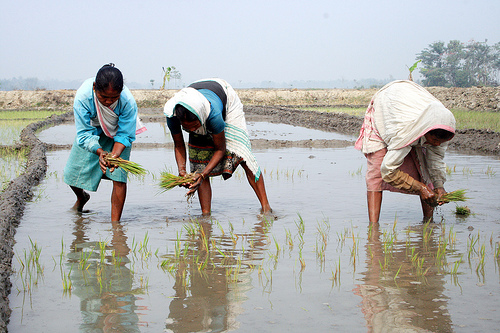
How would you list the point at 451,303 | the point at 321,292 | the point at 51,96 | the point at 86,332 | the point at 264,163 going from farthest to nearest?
the point at 51,96
the point at 264,163
the point at 321,292
the point at 451,303
the point at 86,332

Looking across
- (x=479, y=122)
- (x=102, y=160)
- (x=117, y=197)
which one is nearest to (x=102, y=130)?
(x=102, y=160)

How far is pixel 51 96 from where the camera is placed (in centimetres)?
3025

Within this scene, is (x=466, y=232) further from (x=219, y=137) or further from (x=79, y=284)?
(x=79, y=284)

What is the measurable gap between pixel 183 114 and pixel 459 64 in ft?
202

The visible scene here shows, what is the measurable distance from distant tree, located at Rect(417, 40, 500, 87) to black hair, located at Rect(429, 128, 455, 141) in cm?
5349

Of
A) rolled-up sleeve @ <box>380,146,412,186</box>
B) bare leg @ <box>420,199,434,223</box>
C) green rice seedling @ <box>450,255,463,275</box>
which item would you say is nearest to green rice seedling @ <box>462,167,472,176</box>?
bare leg @ <box>420,199,434,223</box>

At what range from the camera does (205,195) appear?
457cm

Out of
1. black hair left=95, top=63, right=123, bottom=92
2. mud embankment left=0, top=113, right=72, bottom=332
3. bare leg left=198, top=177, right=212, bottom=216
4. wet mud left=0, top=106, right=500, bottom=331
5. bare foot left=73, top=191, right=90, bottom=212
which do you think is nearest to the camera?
mud embankment left=0, top=113, right=72, bottom=332

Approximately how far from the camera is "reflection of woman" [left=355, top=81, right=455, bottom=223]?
344 centimetres

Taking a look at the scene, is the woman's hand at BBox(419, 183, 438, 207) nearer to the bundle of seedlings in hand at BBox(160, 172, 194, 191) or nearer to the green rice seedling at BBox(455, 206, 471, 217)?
the green rice seedling at BBox(455, 206, 471, 217)

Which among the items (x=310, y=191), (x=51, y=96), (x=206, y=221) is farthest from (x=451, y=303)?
(x=51, y=96)

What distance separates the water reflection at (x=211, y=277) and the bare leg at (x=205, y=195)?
381 mm

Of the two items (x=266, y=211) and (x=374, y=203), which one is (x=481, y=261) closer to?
(x=374, y=203)

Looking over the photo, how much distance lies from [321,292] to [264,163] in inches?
225
